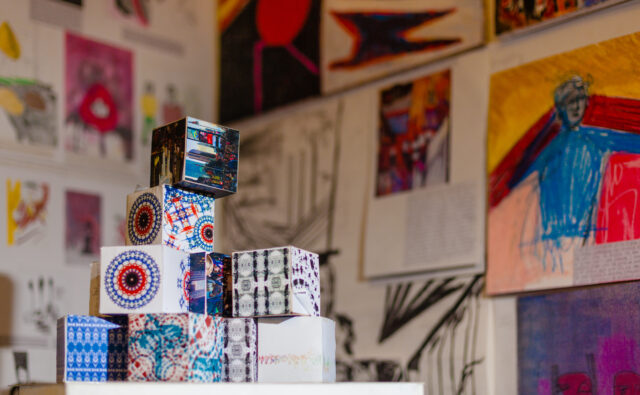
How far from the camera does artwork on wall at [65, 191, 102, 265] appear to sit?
2.71 metres

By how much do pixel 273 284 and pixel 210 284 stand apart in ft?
0.45

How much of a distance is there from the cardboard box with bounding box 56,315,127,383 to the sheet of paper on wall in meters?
1.02

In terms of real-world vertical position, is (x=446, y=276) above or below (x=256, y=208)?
below

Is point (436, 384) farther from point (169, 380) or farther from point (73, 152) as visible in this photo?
point (73, 152)

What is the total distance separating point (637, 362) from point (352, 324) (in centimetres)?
93

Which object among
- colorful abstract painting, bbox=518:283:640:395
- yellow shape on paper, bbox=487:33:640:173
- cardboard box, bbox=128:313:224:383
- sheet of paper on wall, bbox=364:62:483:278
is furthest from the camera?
sheet of paper on wall, bbox=364:62:483:278

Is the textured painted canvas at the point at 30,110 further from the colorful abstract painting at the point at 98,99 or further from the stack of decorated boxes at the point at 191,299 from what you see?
the stack of decorated boxes at the point at 191,299

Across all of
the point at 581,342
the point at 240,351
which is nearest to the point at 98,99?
the point at 240,351

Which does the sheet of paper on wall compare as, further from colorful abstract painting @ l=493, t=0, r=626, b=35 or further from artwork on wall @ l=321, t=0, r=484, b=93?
colorful abstract painting @ l=493, t=0, r=626, b=35

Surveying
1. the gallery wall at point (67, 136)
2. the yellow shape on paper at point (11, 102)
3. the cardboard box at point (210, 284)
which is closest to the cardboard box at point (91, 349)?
the cardboard box at point (210, 284)

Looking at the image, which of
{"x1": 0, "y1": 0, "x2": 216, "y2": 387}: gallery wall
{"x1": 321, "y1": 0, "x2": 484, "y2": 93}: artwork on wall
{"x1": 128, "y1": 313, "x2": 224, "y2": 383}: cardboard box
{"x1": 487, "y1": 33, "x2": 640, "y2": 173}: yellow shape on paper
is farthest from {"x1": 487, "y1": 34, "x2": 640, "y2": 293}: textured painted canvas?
{"x1": 0, "y1": 0, "x2": 216, "y2": 387}: gallery wall

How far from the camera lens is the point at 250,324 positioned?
179 cm

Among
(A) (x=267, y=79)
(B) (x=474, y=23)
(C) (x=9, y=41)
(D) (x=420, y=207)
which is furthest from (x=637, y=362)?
(C) (x=9, y=41)

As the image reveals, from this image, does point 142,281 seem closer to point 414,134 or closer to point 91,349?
point 91,349
